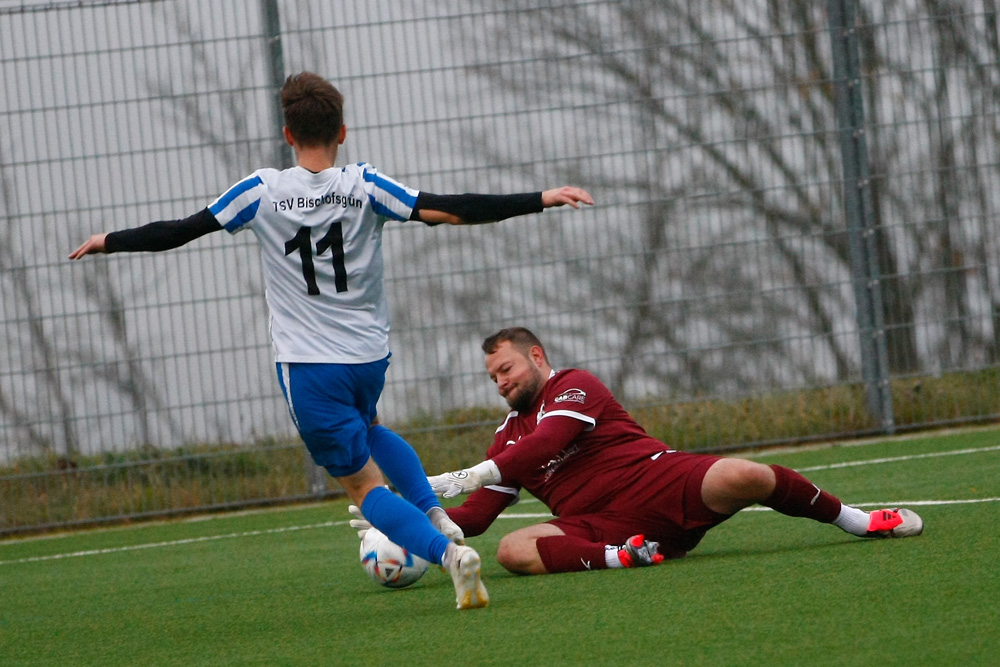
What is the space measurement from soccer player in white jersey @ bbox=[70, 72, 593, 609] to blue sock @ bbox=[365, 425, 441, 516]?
0.18 meters

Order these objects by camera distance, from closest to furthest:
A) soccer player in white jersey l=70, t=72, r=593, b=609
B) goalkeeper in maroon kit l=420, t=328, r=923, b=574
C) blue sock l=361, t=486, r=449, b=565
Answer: blue sock l=361, t=486, r=449, b=565
soccer player in white jersey l=70, t=72, r=593, b=609
goalkeeper in maroon kit l=420, t=328, r=923, b=574

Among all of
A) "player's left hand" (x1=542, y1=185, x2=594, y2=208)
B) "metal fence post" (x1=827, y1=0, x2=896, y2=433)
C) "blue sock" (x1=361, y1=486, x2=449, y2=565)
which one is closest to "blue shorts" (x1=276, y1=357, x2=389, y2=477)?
"blue sock" (x1=361, y1=486, x2=449, y2=565)

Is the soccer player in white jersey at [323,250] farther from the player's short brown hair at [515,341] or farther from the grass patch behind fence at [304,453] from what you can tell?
the grass patch behind fence at [304,453]

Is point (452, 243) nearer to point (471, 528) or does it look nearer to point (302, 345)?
point (471, 528)

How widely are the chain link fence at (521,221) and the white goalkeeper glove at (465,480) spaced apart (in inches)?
147

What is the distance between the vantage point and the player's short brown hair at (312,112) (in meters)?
4.21

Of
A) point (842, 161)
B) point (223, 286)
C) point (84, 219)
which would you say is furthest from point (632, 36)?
point (84, 219)

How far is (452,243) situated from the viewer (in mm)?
8328

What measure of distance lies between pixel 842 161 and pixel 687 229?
1119 millimetres

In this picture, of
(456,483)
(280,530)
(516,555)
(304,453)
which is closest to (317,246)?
(456,483)

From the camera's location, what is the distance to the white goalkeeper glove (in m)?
4.51

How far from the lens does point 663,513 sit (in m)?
4.69

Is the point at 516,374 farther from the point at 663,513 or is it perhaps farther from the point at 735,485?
the point at 735,485

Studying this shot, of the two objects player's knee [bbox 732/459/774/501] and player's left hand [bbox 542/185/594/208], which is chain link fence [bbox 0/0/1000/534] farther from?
player's left hand [bbox 542/185/594/208]
